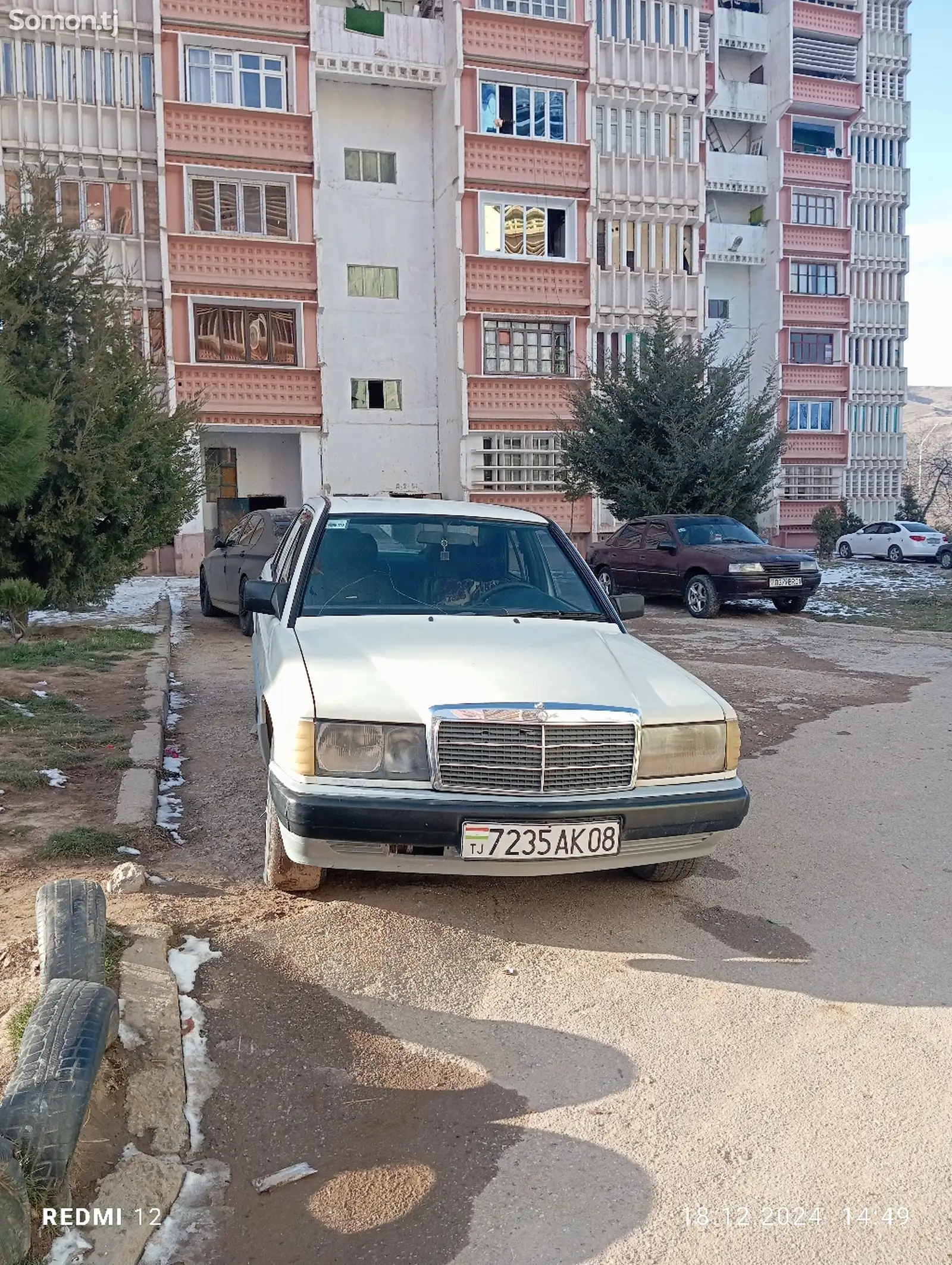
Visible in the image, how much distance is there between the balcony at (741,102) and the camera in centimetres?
3866

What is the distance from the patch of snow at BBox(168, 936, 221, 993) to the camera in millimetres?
3615

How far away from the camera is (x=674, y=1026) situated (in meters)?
3.42

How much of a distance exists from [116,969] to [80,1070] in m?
0.92

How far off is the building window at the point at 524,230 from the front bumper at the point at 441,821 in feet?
97.2

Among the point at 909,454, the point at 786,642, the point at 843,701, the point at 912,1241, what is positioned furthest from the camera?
the point at 909,454

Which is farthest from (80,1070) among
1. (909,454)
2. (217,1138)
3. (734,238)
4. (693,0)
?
(909,454)

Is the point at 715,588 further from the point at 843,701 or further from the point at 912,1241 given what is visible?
the point at 912,1241

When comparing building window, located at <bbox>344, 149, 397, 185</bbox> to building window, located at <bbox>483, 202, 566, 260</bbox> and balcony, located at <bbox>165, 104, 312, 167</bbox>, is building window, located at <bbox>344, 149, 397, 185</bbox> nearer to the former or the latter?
balcony, located at <bbox>165, 104, 312, 167</bbox>

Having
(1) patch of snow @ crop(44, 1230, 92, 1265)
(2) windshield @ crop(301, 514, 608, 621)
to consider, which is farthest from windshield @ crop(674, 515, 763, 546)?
(1) patch of snow @ crop(44, 1230, 92, 1265)

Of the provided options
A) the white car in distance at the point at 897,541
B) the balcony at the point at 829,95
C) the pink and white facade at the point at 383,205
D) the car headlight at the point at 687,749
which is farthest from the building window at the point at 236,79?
the car headlight at the point at 687,749

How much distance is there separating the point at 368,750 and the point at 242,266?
28.0 m

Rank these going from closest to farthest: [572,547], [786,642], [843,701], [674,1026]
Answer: [674,1026] → [572,547] → [843,701] → [786,642]

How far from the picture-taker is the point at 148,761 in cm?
633

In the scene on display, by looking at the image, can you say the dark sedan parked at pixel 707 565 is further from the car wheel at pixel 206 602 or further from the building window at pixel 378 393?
the building window at pixel 378 393
